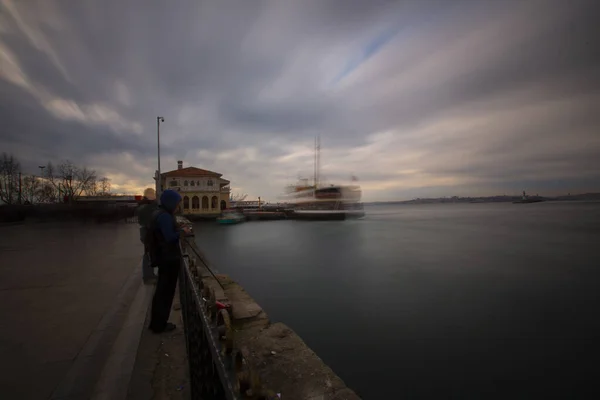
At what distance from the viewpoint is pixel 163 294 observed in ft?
10.4

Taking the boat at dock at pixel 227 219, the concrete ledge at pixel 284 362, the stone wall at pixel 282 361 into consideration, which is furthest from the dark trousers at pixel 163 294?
the boat at dock at pixel 227 219

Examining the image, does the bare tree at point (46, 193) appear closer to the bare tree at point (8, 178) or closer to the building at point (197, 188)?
the bare tree at point (8, 178)

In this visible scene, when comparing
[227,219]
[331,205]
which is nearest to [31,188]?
[227,219]

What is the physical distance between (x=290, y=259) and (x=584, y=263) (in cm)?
1812

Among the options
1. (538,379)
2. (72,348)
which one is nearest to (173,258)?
(72,348)

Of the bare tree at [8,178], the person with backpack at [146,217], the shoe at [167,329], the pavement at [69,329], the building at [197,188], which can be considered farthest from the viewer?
the building at [197,188]

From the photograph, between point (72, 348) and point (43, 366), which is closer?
point (43, 366)

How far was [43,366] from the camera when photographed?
8.58 ft

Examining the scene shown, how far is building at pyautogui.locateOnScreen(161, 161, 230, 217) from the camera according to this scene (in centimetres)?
4815

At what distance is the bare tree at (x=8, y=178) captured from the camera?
3675 cm

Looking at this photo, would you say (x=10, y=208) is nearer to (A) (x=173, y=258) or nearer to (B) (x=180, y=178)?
(B) (x=180, y=178)

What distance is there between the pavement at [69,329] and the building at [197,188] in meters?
44.3

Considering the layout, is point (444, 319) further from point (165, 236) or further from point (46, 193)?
point (46, 193)

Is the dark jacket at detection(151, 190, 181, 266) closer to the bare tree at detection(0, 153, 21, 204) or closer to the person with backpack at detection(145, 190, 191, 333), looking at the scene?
the person with backpack at detection(145, 190, 191, 333)
